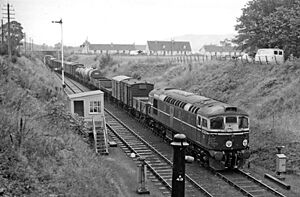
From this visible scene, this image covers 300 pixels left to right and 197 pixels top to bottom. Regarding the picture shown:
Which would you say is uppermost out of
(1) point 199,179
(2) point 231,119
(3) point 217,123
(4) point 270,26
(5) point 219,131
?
(4) point 270,26

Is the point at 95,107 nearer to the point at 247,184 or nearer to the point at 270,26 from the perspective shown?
the point at 247,184

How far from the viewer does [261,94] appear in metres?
28.7

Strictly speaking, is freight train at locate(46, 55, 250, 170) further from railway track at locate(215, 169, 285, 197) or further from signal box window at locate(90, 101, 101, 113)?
signal box window at locate(90, 101, 101, 113)

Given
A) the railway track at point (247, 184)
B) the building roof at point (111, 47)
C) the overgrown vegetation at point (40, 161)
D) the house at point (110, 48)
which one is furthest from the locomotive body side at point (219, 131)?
the building roof at point (111, 47)

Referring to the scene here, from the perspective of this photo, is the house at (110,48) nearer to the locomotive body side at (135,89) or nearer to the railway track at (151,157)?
the locomotive body side at (135,89)

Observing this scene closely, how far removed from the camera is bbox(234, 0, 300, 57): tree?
33.9m

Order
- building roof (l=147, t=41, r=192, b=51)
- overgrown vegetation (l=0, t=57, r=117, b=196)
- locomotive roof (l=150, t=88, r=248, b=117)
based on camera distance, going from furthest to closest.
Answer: building roof (l=147, t=41, r=192, b=51), locomotive roof (l=150, t=88, r=248, b=117), overgrown vegetation (l=0, t=57, r=117, b=196)

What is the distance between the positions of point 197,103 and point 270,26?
18423 millimetres

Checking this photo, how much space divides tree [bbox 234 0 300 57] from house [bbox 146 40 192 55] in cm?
7711

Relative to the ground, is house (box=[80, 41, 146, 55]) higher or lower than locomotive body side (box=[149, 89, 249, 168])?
higher

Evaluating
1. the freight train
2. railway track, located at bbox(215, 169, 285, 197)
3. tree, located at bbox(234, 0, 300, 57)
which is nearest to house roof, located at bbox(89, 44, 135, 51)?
tree, located at bbox(234, 0, 300, 57)

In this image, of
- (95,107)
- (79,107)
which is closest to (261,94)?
(95,107)

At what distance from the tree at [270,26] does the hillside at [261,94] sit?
3.12 m

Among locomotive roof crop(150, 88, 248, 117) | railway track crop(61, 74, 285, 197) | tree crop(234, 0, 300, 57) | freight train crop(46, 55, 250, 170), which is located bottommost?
railway track crop(61, 74, 285, 197)
